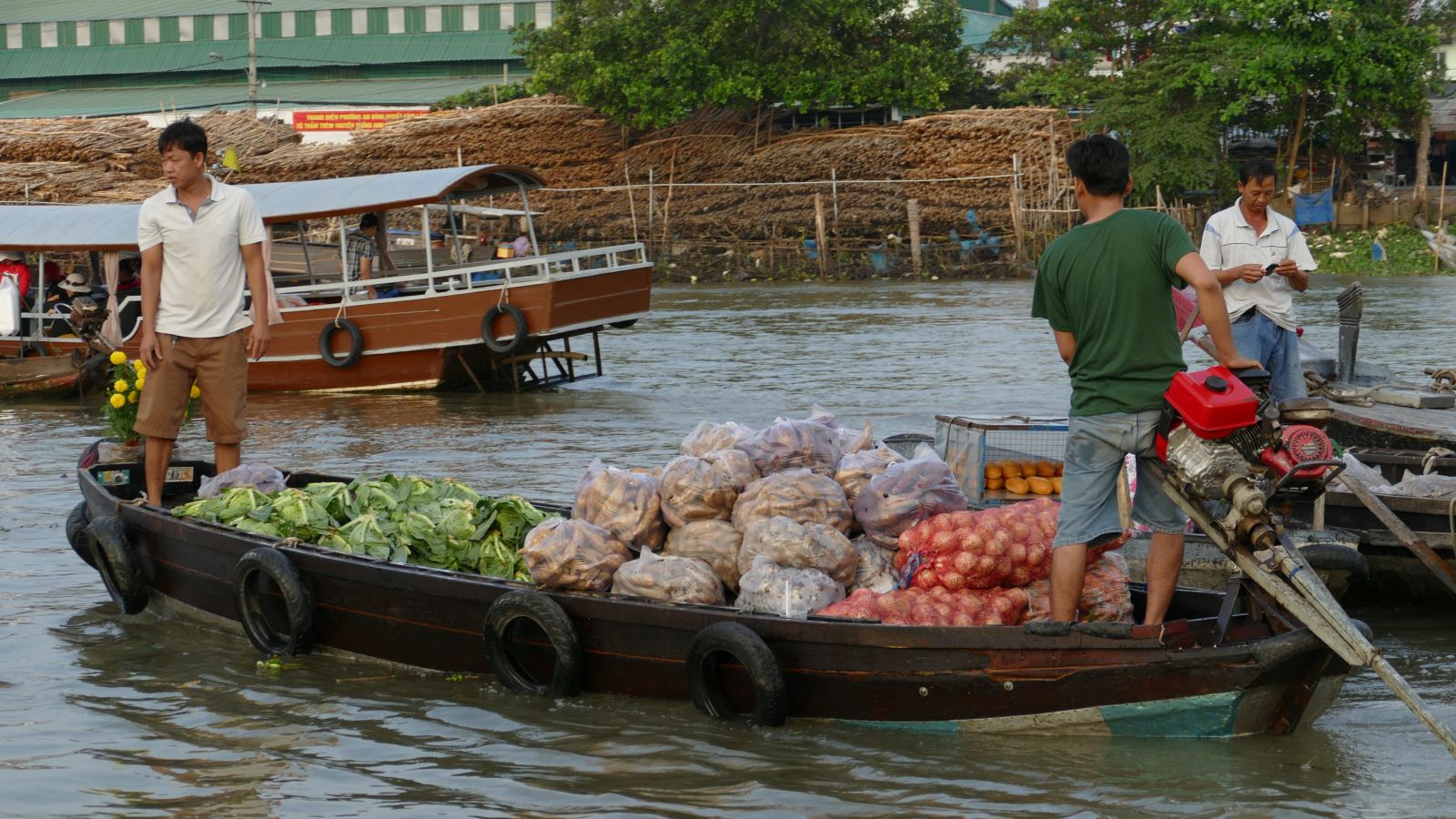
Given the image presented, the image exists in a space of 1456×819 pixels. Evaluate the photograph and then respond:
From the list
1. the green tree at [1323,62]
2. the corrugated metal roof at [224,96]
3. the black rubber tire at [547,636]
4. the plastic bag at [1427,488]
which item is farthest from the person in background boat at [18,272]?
the corrugated metal roof at [224,96]

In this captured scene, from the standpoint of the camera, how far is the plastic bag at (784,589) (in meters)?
5.31

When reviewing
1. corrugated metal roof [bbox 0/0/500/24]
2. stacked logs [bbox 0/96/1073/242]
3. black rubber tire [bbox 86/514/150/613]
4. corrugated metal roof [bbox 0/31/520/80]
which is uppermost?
corrugated metal roof [bbox 0/0/500/24]

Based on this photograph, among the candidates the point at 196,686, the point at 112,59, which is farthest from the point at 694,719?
the point at 112,59

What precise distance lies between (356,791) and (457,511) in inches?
59.6

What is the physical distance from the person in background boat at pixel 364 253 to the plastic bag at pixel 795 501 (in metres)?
10.5

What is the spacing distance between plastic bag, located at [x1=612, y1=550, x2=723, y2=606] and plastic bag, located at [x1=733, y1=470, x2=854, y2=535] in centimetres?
25

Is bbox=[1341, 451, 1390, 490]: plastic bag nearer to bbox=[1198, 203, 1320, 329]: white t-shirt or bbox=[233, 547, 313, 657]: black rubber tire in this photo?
bbox=[1198, 203, 1320, 329]: white t-shirt

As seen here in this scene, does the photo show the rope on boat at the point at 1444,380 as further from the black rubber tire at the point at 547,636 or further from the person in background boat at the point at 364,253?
the person in background boat at the point at 364,253

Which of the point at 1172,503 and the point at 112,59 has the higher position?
the point at 112,59

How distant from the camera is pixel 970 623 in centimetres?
512

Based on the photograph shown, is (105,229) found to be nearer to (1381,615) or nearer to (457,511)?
(457,511)

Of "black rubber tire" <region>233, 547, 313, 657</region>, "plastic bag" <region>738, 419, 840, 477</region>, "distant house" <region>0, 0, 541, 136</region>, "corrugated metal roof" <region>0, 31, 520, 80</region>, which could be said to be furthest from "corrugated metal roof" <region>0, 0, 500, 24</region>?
"plastic bag" <region>738, 419, 840, 477</region>

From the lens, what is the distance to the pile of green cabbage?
239 inches

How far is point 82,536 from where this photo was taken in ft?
23.1
